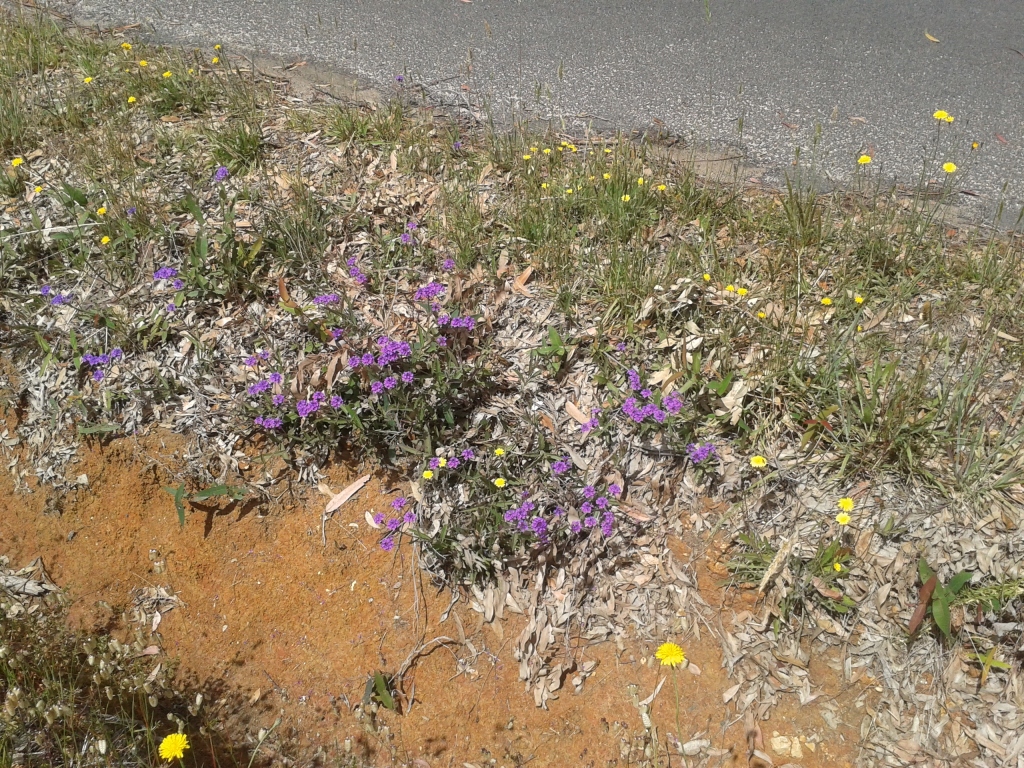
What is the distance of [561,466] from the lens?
293 centimetres

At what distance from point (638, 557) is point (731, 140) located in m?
2.43

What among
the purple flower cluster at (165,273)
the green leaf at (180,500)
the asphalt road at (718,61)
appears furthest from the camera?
the asphalt road at (718,61)

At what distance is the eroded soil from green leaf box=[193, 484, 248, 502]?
0.06 meters

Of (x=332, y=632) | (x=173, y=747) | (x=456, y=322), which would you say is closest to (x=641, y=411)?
(x=456, y=322)

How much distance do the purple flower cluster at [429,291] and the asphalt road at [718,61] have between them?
1.54 metres

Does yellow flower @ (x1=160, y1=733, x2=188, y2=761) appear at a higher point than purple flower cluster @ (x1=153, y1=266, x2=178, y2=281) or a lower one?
lower

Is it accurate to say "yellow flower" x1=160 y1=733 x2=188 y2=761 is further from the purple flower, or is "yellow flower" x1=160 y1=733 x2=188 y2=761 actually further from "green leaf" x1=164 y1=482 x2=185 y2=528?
the purple flower

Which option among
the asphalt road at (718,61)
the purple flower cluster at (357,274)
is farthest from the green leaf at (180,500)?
the asphalt road at (718,61)

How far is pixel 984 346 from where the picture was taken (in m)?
3.01

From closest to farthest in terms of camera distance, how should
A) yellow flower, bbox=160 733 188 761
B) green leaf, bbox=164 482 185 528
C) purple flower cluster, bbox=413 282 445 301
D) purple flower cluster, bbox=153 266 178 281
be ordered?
yellow flower, bbox=160 733 188 761, green leaf, bbox=164 482 185 528, purple flower cluster, bbox=413 282 445 301, purple flower cluster, bbox=153 266 178 281

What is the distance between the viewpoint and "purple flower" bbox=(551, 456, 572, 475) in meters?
2.93

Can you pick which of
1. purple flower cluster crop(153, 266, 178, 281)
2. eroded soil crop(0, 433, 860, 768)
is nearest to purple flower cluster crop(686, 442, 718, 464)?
eroded soil crop(0, 433, 860, 768)

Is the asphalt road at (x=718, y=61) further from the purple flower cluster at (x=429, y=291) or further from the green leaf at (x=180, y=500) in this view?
the green leaf at (x=180, y=500)

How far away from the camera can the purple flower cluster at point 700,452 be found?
9.35 ft
